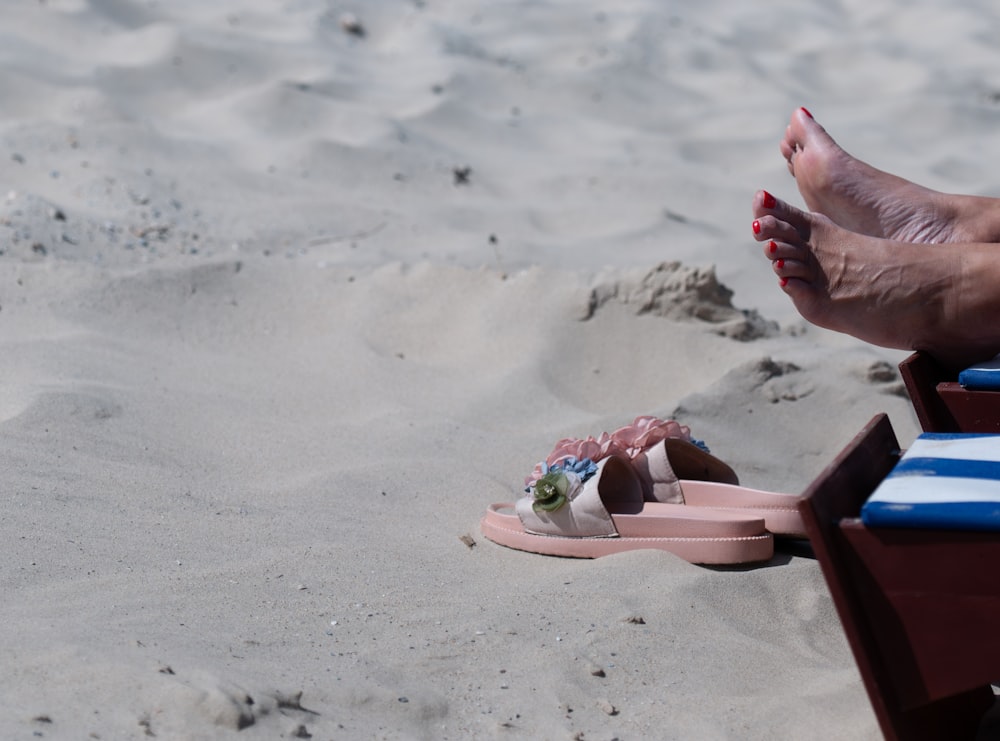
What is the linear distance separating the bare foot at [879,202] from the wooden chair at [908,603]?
1201mm

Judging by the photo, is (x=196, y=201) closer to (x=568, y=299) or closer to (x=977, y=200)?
(x=568, y=299)

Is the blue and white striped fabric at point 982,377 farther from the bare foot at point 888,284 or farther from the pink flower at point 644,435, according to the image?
the pink flower at point 644,435

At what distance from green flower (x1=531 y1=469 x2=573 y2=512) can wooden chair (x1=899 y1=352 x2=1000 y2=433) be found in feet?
2.21

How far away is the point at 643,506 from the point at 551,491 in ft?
0.71

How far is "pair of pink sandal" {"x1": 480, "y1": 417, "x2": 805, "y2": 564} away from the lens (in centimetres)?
219

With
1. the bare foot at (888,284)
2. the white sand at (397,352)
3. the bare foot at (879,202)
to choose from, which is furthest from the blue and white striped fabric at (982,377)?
the bare foot at (879,202)

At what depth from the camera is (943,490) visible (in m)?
1.41

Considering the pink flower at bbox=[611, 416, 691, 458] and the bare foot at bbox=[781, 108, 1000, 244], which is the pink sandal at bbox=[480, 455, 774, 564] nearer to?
the pink flower at bbox=[611, 416, 691, 458]

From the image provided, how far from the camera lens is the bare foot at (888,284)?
2.04 metres

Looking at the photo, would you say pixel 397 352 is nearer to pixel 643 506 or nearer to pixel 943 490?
pixel 643 506

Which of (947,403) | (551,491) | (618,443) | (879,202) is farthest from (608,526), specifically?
(879,202)

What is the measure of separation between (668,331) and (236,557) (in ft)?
5.49

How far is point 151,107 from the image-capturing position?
4984 millimetres

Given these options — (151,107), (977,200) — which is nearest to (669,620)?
(977,200)
